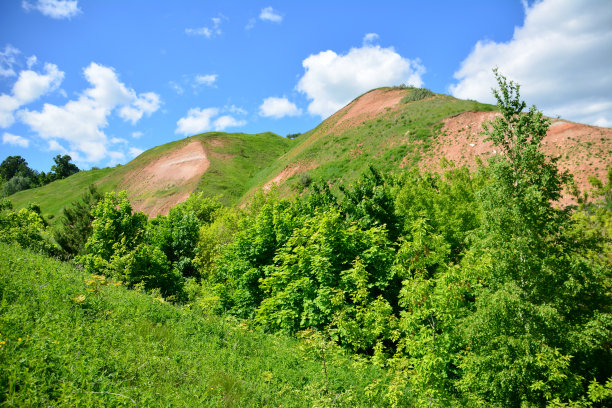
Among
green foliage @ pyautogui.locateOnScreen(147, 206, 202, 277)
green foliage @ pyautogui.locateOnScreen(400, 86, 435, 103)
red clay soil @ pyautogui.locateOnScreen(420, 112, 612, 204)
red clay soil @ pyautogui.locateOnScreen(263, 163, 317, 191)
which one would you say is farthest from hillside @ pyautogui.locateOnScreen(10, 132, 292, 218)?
red clay soil @ pyautogui.locateOnScreen(420, 112, 612, 204)

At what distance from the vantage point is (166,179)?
59312 mm

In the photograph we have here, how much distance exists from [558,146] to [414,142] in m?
12.2

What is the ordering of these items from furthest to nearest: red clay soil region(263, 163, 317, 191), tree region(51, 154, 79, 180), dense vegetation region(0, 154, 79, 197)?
tree region(51, 154, 79, 180) → dense vegetation region(0, 154, 79, 197) → red clay soil region(263, 163, 317, 191)

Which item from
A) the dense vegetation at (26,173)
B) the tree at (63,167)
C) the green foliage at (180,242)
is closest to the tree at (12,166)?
the dense vegetation at (26,173)

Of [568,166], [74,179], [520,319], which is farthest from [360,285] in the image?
[74,179]

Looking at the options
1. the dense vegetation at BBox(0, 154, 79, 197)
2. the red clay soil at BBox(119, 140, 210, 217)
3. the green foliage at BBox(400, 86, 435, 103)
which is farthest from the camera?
the dense vegetation at BBox(0, 154, 79, 197)

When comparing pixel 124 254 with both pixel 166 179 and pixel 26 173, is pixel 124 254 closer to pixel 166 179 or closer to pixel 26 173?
pixel 166 179

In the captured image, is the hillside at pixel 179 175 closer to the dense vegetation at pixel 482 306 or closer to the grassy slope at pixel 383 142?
the grassy slope at pixel 383 142

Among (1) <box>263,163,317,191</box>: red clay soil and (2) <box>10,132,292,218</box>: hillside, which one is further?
(2) <box>10,132,292,218</box>: hillside

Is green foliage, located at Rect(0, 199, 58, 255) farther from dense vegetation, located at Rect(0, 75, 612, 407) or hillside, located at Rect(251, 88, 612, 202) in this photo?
hillside, located at Rect(251, 88, 612, 202)

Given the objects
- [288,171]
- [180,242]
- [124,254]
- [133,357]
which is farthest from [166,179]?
[133,357]

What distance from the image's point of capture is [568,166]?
23.6 m

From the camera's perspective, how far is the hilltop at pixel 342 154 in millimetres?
26875

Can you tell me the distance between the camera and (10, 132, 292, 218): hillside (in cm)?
5297
